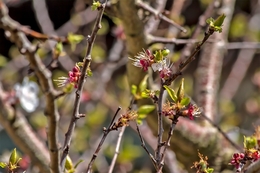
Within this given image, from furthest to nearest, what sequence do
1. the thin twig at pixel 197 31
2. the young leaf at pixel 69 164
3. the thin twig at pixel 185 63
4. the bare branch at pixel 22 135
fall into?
the thin twig at pixel 197 31, the bare branch at pixel 22 135, the young leaf at pixel 69 164, the thin twig at pixel 185 63

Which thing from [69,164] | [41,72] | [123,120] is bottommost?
[69,164]

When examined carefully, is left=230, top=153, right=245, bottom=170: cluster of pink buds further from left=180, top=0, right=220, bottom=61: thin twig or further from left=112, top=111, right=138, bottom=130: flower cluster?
left=180, top=0, right=220, bottom=61: thin twig

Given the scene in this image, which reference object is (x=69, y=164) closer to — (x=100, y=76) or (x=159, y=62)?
(x=159, y=62)

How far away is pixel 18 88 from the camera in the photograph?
5.39ft

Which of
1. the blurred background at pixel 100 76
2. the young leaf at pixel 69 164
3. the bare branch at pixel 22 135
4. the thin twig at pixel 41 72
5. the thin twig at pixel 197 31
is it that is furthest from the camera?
the blurred background at pixel 100 76

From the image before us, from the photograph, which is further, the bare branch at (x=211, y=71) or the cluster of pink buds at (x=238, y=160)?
the bare branch at (x=211, y=71)

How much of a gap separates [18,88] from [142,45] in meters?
0.55

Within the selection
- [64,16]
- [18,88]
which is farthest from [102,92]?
[64,16]

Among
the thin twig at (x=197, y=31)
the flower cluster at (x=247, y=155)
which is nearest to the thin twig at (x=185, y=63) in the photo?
the flower cluster at (x=247, y=155)

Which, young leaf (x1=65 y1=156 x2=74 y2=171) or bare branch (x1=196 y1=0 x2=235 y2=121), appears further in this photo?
bare branch (x1=196 y1=0 x2=235 y2=121)

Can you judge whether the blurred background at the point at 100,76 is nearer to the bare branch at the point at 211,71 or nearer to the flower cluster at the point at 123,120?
the bare branch at the point at 211,71

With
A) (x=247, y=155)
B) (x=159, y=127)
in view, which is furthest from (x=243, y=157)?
(x=159, y=127)

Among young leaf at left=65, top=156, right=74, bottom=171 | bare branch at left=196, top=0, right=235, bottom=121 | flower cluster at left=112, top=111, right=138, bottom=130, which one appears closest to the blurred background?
bare branch at left=196, top=0, right=235, bottom=121

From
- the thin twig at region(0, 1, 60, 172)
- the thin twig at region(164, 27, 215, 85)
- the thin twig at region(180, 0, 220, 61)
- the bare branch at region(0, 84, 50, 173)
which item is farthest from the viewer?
the thin twig at region(180, 0, 220, 61)
